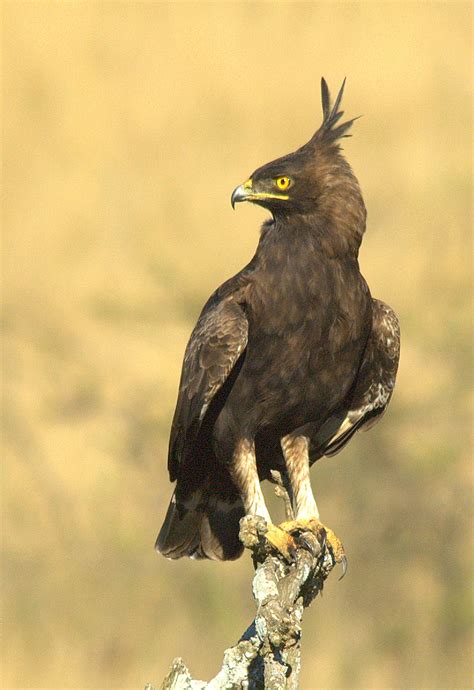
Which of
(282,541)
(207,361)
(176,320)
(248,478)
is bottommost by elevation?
(282,541)

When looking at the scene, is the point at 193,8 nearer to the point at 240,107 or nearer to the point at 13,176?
the point at 240,107

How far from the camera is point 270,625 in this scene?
5.83 m

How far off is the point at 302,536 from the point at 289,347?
0.98 meters

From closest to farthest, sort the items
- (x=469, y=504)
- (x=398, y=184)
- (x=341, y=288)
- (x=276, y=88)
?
(x=341, y=288) → (x=469, y=504) → (x=398, y=184) → (x=276, y=88)

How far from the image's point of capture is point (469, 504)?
15570 millimetres

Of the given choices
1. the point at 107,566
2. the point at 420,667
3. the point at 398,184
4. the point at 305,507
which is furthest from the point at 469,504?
the point at 305,507

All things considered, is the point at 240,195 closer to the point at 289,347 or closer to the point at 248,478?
the point at 289,347

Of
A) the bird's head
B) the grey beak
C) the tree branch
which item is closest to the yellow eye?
the bird's head

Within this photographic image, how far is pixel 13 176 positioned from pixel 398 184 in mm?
5813

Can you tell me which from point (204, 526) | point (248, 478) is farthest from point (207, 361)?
point (204, 526)

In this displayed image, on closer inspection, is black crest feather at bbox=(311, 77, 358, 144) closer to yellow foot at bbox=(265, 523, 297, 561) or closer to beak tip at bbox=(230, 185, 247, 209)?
beak tip at bbox=(230, 185, 247, 209)

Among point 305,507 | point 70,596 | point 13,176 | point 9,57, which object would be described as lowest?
point 305,507

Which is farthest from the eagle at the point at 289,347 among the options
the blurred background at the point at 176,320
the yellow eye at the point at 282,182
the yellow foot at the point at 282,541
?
the blurred background at the point at 176,320

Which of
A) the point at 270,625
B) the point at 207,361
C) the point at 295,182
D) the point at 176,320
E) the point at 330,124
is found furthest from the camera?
the point at 176,320
